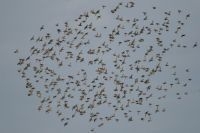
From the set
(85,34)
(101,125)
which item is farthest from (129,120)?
(85,34)

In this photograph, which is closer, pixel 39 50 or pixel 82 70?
pixel 39 50

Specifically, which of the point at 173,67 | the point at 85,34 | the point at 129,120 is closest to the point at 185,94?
the point at 173,67

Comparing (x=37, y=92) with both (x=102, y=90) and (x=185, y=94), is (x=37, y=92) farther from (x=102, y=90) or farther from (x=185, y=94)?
(x=185, y=94)

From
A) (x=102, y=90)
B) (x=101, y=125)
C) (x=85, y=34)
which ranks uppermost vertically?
(x=85, y=34)

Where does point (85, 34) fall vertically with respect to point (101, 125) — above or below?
above

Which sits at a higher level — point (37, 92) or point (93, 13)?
point (93, 13)

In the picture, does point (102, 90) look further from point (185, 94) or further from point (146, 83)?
point (185, 94)

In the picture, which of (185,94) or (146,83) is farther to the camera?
(146,83)
